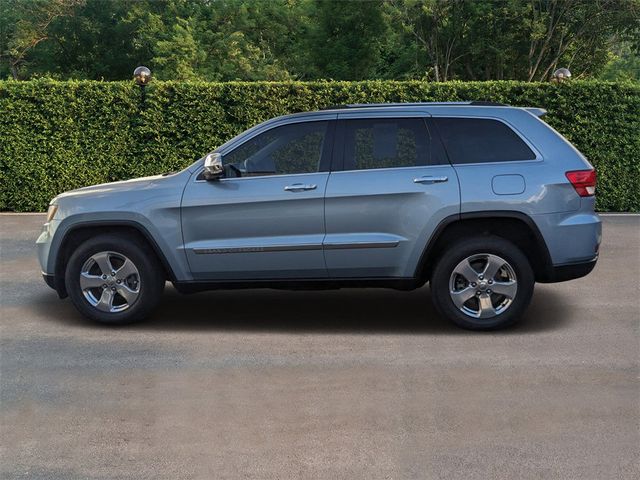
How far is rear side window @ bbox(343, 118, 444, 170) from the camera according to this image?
689 cm

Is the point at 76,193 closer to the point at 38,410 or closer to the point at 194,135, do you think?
the point at 38,410

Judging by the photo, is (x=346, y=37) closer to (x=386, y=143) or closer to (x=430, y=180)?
(x=386, y=143)

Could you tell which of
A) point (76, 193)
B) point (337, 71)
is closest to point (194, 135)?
point (76, 193)

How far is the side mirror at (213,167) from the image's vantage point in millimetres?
6859

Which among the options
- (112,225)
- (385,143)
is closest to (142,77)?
(112,225)

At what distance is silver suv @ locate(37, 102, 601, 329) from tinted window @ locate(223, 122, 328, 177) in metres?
0.01

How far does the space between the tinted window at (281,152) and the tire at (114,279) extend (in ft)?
3.68

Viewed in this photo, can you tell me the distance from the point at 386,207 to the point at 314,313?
1428 millimetres

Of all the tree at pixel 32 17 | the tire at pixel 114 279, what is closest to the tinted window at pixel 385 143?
the tire at pixel 114 279

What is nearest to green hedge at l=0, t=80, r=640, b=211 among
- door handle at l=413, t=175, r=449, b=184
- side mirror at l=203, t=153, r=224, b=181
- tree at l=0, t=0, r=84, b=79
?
side mirror at l=203, t=153, r=224, b=181

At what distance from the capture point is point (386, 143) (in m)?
6.90

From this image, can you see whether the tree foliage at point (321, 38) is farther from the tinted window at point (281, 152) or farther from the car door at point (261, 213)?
the car door at point (261, 213)

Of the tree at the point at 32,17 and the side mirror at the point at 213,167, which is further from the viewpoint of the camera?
the tree at the point at 32,17

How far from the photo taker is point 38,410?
4977 mm
